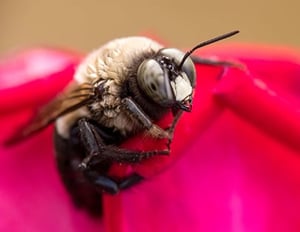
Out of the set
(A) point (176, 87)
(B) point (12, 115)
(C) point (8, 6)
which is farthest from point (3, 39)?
(A) point (176, 87)

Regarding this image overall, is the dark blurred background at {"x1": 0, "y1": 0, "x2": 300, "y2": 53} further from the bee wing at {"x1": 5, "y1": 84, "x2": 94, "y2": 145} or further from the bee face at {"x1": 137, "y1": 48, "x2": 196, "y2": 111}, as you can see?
the bee face at {"x1": 137, "y1": 48, "x2": 196, "y2": 111}

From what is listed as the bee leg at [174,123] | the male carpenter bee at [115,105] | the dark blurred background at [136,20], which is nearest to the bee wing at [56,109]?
the male carpenter bee at [115,105]

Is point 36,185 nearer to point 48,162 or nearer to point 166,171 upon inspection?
point 48,162

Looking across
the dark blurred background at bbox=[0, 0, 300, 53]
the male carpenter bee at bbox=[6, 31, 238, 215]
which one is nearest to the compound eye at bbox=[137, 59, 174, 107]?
the male carpenter bee at bbox=[6, 31, 238, 215]

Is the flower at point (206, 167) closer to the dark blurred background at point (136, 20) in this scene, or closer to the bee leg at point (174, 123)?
the bee leg at point (174, 123)

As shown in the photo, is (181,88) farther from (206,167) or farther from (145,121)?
(206,167)

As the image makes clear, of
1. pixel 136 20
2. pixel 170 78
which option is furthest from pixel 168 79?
pixel 136 20
